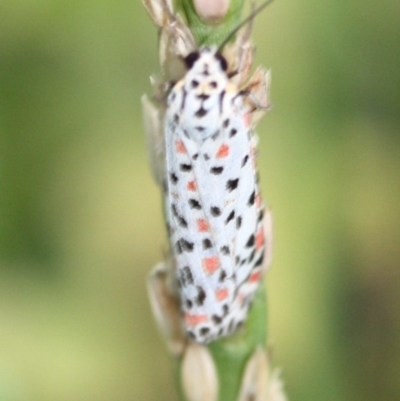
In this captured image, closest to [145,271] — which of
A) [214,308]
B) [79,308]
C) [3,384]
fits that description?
[79,308]

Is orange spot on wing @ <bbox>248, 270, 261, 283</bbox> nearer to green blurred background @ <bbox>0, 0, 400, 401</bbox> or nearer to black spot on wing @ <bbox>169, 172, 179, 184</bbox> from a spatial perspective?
black spot on wing @ <bbox>169, 172, 179, 184</bbox>

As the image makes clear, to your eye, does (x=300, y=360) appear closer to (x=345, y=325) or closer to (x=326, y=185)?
(x=345, y=325)

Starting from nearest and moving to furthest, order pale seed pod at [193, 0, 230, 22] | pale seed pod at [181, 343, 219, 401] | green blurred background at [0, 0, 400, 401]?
1. pale seed pod at [193, 0, 230, 22]
2. pale seed pod at [181, 343, 219, 401]
3. green blurred background at [0, 0, 400, 401]

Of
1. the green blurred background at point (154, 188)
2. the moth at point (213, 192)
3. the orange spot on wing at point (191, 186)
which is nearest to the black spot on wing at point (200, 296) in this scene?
the moth at point (213, 192)

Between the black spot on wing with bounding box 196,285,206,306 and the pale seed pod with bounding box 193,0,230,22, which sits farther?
the black spot on wing with bounding box 196,285,206,306

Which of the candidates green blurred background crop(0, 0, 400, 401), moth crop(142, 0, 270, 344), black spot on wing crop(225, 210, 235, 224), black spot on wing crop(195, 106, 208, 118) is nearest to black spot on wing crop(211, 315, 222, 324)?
moth crop(142, 0, 270, 344)

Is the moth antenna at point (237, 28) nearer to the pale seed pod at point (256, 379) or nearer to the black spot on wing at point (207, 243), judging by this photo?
the black spot on wing at point (207, 243)
